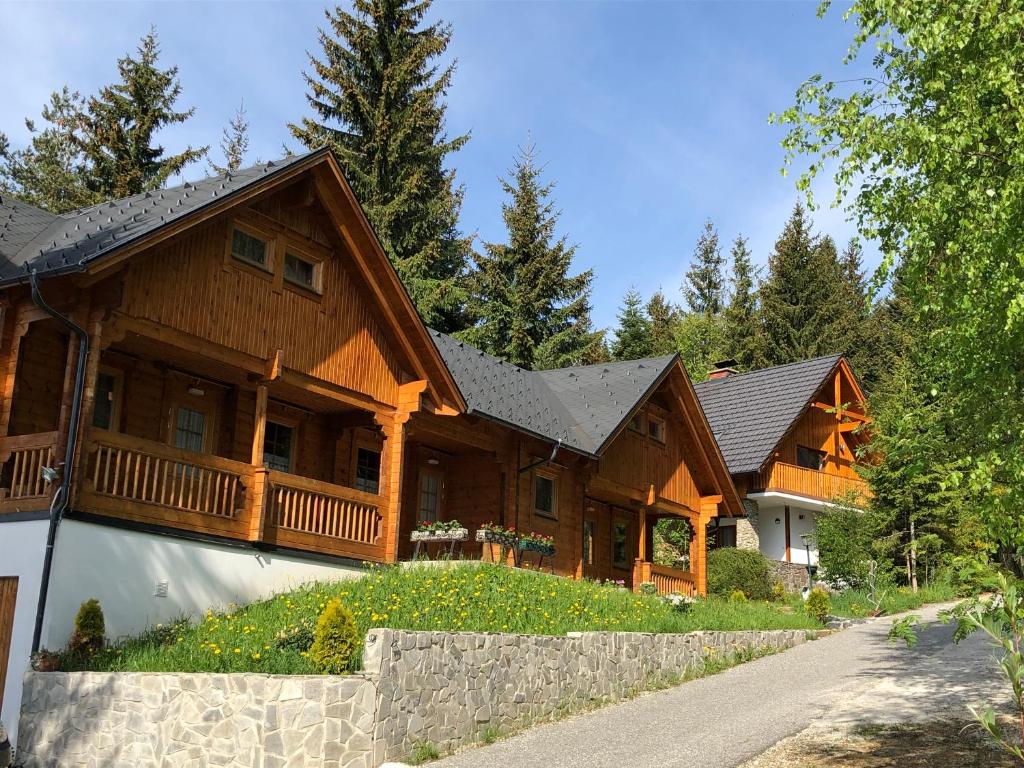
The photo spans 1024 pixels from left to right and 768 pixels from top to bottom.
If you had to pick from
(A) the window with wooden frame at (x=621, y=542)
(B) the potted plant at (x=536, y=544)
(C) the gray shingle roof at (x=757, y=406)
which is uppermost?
(C) the gray shingle roof at (x=757, y=406)

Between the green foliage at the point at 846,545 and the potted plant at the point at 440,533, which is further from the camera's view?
the green foliage at the point at 846,545

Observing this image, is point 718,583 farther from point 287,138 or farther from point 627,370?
point 287,138

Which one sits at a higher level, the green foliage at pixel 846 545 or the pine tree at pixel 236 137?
the pine tree at pixel 236 137

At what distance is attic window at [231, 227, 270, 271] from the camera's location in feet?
51.8

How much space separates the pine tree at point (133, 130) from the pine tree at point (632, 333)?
868 inches

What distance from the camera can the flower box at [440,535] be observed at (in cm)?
1891

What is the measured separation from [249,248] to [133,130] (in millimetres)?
21286

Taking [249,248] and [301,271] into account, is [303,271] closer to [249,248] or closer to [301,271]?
[301,271]

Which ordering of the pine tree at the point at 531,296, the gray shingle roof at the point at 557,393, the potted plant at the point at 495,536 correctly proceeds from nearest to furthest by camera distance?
1. the potted plant at the point at 495,536
2. the gray shingle roof at the point at 557,393
3. the pine tree at the point at 531,296

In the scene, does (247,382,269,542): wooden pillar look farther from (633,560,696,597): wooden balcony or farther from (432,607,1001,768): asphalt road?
(633,560,696,597): wooden balcony

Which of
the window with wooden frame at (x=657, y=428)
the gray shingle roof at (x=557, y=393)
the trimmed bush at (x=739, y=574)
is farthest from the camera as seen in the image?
the trimmed bush at (x=739, y=574)

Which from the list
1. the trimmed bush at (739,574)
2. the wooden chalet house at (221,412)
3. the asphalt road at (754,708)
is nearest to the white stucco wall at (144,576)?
the wooden chalet house at (221,412)

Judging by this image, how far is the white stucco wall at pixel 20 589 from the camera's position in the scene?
39.7ft

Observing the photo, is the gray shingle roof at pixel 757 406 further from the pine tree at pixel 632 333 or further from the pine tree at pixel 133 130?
the pine tree at pixel 133 130
